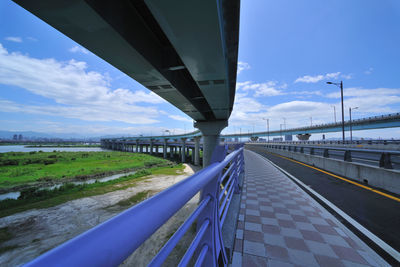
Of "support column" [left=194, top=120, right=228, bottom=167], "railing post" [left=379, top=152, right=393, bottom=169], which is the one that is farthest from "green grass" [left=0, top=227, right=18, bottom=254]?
"railing post" [left=379, top=152, right=393, bottom=169]

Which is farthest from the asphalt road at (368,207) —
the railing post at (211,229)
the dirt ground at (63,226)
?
the dirt ground at (63,226)

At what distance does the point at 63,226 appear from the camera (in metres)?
9.67

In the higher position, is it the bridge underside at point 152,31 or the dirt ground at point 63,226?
the bridge underside at point 152,31

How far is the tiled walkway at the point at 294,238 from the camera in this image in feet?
8.02

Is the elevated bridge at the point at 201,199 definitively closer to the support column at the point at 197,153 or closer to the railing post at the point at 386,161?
the railing post at the point at 386,161

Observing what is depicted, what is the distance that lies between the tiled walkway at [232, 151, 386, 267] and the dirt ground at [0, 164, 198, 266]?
366 cm

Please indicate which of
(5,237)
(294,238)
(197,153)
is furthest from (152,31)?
(197,153)

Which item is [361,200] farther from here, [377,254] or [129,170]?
[129,170]

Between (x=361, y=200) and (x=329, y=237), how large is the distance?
2.74 metres

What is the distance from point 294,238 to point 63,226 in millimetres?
12686

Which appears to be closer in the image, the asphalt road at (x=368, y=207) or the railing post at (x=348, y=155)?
the asphalt road at (x=368, y=207)

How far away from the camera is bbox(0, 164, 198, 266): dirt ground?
260 inches

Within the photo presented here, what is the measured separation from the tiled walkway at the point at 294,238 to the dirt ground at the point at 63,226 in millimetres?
3657

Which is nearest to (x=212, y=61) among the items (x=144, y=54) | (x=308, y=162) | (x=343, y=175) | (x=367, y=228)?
(x=144, y=54)
